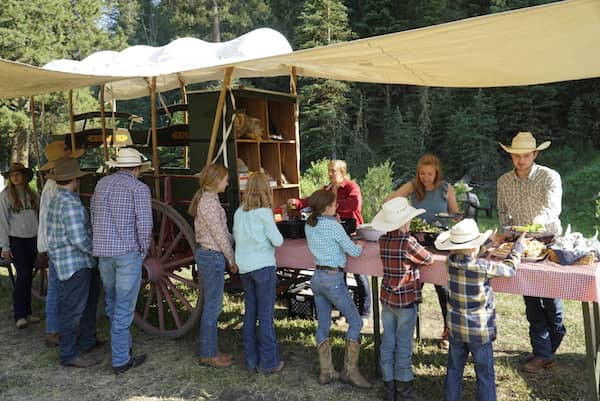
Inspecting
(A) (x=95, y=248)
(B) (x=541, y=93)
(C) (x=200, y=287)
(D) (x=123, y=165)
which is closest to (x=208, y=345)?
(C) (x=200, y=287)

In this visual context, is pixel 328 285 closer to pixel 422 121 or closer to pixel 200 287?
pixel 200 287

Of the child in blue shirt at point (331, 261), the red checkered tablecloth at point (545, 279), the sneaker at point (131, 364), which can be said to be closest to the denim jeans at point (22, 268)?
the sneaker at point (131, 364)

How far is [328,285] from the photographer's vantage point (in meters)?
3.39

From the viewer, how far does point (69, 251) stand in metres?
3.84

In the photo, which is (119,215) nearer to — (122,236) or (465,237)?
(122,236)

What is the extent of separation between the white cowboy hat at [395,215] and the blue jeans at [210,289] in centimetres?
129

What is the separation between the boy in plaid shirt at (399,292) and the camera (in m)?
3.10

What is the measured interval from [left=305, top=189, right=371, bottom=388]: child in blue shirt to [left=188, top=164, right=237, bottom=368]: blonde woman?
694mm

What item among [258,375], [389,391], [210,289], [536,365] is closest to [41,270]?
[210,289]

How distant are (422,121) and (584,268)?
18491 mm

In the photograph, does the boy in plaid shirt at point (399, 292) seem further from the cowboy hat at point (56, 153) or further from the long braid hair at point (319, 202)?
the cowboy hat at point (56, 153)

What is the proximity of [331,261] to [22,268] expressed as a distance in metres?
3.39

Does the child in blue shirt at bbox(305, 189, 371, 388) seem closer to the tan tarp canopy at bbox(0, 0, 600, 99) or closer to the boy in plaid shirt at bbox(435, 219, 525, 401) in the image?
the boy in plaid shirt at bbox(435, 219, 525, 401)

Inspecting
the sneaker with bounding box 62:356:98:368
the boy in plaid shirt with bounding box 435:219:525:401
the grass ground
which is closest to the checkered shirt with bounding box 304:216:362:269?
the boy in plaid shirt with bounding box 435:219:525:401
